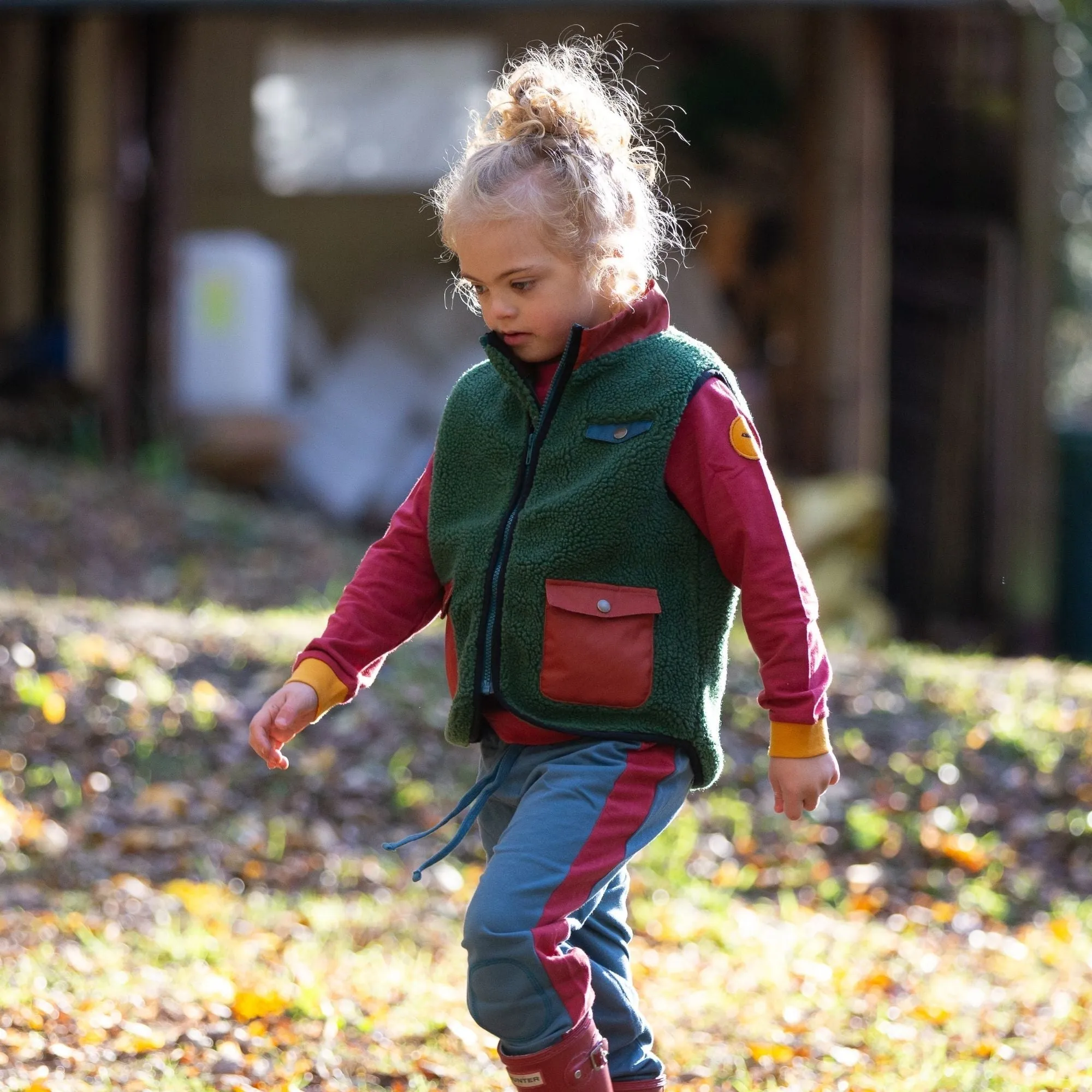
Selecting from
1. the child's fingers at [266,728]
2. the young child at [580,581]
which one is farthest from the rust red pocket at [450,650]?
the child's fingers at [266,728]

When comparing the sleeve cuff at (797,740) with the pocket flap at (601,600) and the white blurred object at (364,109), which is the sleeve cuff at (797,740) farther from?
the white blurred object at (364,109)

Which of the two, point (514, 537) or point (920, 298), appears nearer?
point (514, 537)

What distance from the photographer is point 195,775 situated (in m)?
5.59

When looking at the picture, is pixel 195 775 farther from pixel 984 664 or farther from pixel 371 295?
pixel 371 295

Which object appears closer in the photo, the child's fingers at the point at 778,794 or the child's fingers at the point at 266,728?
the child's fingers at the point at 778,794

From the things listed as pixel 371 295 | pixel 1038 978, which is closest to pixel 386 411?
pixel 371 295

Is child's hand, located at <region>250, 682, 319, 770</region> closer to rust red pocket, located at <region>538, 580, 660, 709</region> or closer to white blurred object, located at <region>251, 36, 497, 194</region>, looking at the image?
rust red pocket, located at <region>538, 580, 660, 709</region>

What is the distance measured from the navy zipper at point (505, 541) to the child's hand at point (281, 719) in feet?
0.95

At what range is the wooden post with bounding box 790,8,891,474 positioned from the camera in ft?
32.2

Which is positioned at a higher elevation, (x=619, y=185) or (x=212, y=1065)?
(x=619, y=185)

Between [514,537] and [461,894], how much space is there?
2496mm

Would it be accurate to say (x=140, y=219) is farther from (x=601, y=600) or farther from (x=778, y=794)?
(x=778, y=794)

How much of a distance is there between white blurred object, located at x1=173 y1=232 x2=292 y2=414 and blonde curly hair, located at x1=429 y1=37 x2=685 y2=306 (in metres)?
7.41

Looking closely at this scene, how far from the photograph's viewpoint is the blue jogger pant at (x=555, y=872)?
2516 mm
